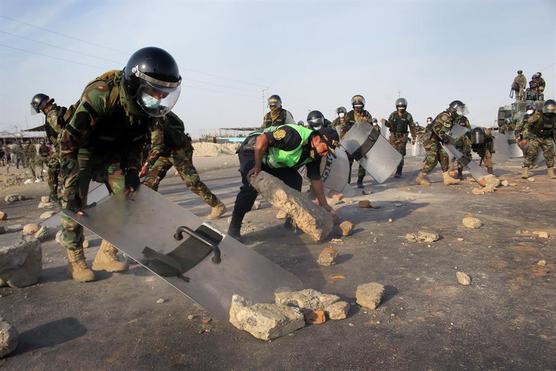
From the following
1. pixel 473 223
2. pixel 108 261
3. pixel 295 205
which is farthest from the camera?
pixel 473 223

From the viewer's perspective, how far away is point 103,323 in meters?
2.28

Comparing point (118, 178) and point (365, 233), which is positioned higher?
point (118, 178)

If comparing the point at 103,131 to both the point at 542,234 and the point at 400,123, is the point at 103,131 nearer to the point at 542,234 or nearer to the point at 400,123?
the point at 542,234

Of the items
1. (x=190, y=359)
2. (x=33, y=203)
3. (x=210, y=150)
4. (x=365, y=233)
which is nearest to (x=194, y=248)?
(x=190, y=359)

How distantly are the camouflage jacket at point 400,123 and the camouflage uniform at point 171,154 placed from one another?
516 cm

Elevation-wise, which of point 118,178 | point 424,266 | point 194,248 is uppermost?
point 118,178

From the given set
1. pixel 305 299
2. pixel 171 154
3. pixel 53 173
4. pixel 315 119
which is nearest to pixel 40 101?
pixel 53 173

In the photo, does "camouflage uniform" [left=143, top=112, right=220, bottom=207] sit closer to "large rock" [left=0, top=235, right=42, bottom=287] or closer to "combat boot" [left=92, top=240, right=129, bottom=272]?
"combat boot" [left=92, top=240, right=129, bottom=272]

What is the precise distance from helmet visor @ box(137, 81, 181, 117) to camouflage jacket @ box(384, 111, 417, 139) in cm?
691

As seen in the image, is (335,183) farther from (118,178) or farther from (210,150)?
(210,150)

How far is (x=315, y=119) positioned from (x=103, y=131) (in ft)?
12.3

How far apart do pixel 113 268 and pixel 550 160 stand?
8457 mm

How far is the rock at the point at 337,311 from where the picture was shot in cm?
220

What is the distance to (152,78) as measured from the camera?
2.42 meters
